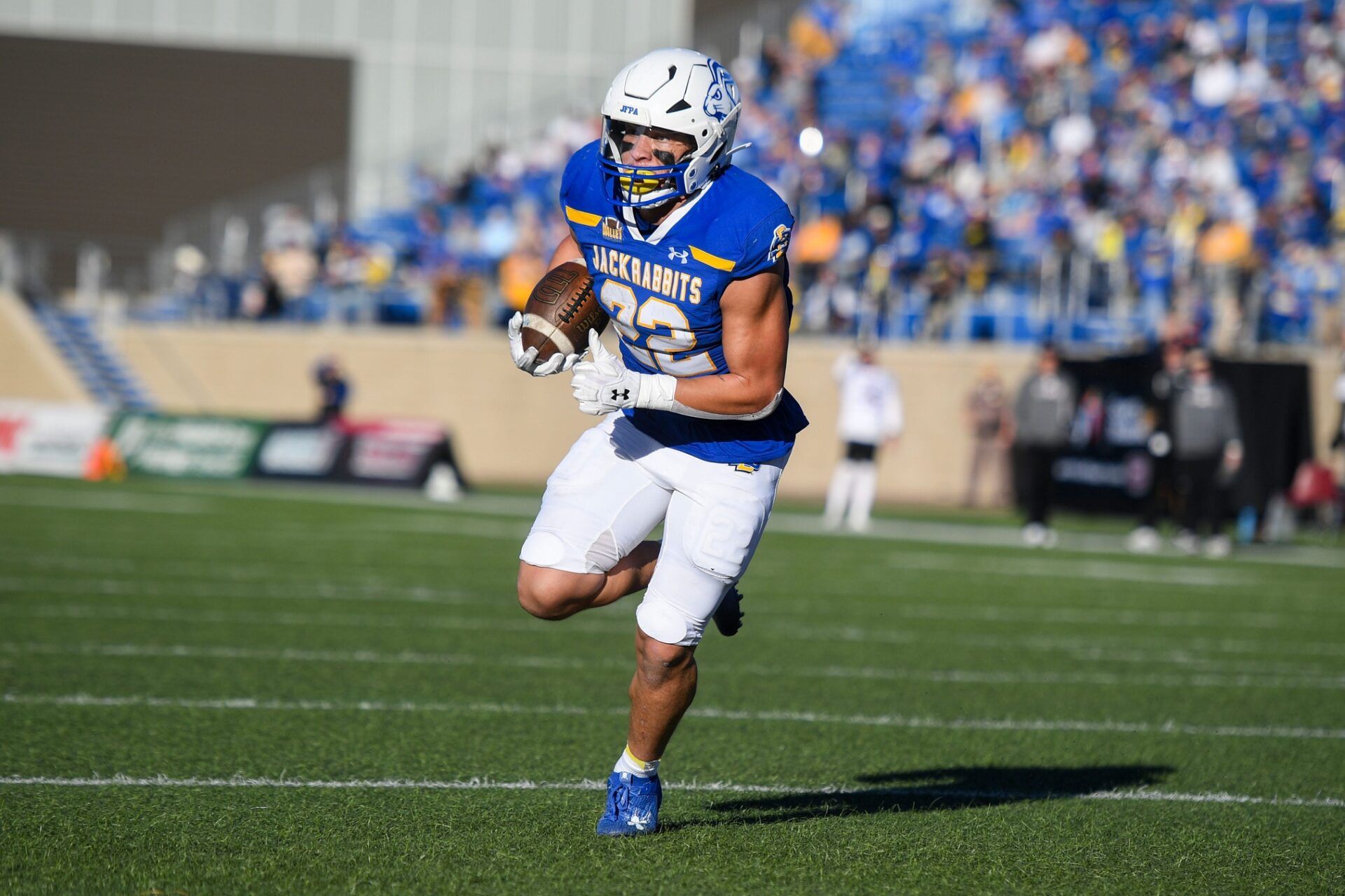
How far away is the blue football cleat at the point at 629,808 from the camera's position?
4457mm

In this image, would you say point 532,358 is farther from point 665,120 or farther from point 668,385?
point 665,120

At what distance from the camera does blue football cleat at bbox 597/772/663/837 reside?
4.46 metres

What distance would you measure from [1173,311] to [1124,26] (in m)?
6.16

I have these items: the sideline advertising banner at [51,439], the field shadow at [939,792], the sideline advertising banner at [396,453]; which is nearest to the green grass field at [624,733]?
the field shadow at [939,792]

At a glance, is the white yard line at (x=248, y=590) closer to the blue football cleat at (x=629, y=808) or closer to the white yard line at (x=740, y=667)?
the white yard line at (x=740, y=667)

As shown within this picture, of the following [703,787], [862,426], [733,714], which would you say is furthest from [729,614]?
[862,426]

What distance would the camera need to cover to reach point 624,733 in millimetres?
6090

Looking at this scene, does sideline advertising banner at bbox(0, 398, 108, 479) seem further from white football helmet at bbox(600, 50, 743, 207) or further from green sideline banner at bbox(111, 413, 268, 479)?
white football helmet at bbox(600, 50, 743, 207)

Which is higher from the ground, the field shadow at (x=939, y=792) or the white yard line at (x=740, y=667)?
the field shadow at (x=939, y=792)

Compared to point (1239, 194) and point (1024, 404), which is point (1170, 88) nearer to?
point (1239, 194)

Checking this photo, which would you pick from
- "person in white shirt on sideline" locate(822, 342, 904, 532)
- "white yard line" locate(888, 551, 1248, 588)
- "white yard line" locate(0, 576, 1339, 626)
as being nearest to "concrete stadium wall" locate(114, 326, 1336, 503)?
"person in white shirt on sideline" locate(822, 342, 904, 532)

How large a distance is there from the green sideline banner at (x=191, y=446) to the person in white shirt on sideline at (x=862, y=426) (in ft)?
25.0

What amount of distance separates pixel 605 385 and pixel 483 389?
66.8ft

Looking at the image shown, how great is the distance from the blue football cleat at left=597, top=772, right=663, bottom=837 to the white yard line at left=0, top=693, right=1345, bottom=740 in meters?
1.93
